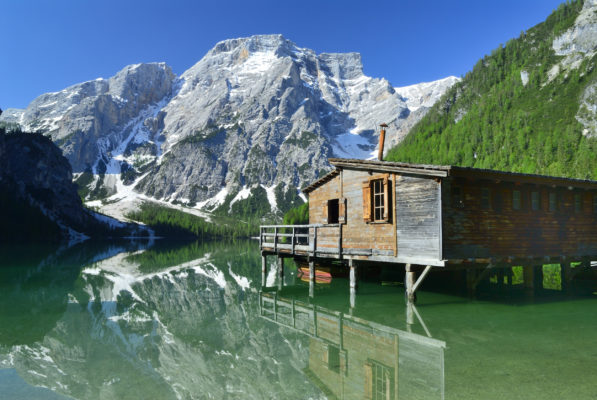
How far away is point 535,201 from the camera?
71.1 ft

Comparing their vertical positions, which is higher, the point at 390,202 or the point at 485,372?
the point at 390,202

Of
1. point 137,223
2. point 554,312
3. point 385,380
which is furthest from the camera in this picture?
point 137,223

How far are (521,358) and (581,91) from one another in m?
140

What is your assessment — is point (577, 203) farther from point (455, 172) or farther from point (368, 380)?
point (368, 380)

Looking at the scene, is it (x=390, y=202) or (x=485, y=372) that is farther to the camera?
(x=390, y=202)

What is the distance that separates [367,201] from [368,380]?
13235 millimetres

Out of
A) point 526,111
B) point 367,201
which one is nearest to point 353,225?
point 367,201

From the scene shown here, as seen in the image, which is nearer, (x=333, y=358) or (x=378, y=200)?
(x=333, y=358)

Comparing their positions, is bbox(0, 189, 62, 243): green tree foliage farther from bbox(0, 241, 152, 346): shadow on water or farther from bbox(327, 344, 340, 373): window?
bbox(327, 344, 340, 373): window

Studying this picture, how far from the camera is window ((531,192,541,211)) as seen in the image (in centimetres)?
2153

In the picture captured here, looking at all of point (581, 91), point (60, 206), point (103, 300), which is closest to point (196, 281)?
point (103, 300)

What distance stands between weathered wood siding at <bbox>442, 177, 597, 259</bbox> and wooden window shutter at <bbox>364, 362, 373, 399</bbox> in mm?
9045

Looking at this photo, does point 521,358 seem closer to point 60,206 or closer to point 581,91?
point 581,91

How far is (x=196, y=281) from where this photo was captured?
3425 centimetres
